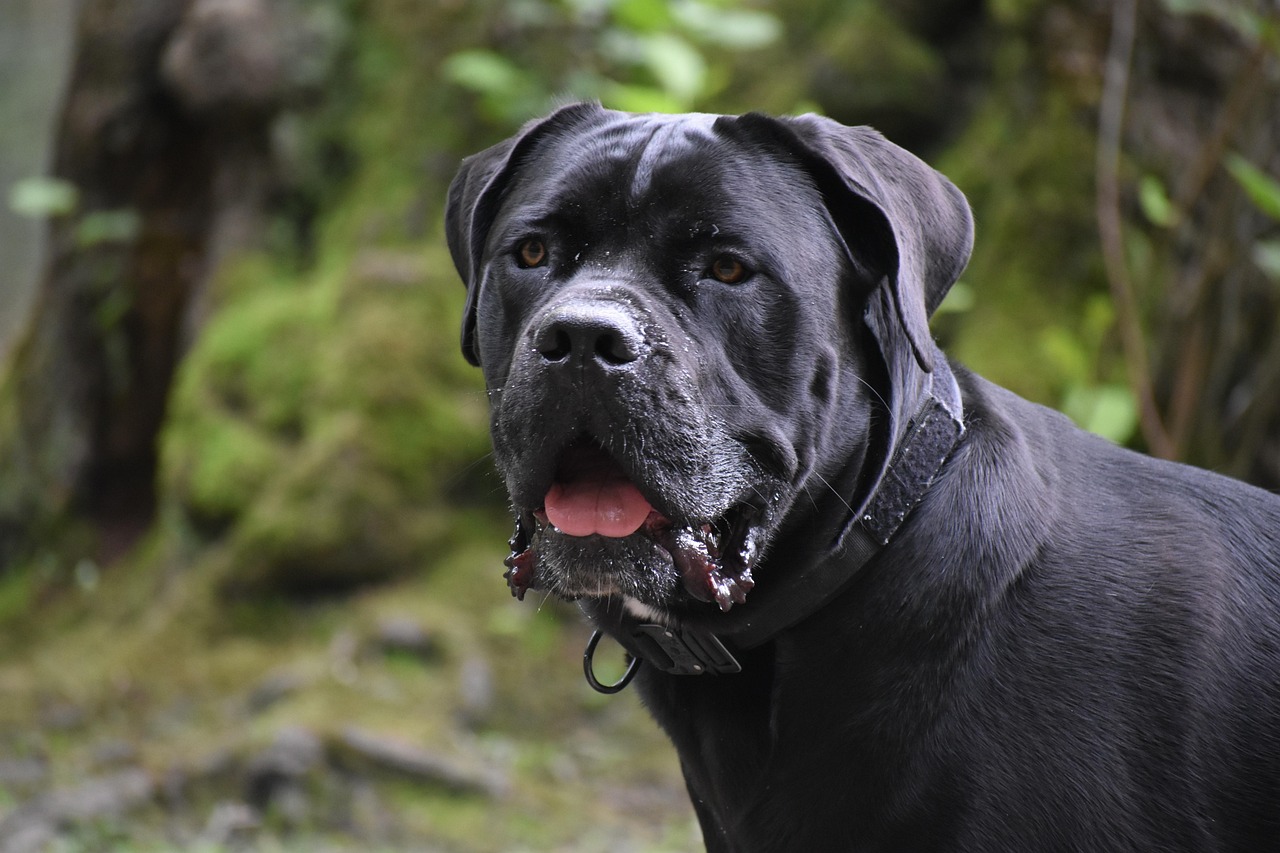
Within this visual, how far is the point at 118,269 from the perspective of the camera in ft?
20.9

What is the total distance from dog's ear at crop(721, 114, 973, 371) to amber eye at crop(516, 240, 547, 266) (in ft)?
1.40

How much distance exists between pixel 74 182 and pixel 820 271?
538 cm

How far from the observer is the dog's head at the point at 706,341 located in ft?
6.72

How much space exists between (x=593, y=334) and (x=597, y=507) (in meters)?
0.33

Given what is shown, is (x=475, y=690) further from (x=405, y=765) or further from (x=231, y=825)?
(x=231, y=825)

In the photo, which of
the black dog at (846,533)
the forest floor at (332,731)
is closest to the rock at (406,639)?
the forest floor at (332,731)

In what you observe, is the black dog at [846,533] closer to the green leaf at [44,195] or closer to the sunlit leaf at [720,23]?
the sunlit leaf at [720,23]

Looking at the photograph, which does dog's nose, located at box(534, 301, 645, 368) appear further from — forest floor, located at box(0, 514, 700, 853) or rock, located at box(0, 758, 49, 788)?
rock, located at box(0, 758, 49, 788)

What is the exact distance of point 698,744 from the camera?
7.39 feet

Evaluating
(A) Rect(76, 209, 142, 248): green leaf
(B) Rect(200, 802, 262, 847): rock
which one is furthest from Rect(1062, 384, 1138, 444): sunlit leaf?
(A) Rect(76, 209, 142, 248): green leaf

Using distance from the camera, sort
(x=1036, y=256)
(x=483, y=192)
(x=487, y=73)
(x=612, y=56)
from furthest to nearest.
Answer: (x=612, y=56) → (x=487, y=73) → (x=1036, y=256) → (x=483, y=192)

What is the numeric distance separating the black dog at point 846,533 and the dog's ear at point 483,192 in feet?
0.58

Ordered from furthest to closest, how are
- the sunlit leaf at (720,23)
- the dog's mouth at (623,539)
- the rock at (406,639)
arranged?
the rock at (406,639) < the sunlit leaf at (720,23) < the dog's mouth at (623,539)

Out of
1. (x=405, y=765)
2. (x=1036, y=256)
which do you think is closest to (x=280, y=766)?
(x=405, y=765)
